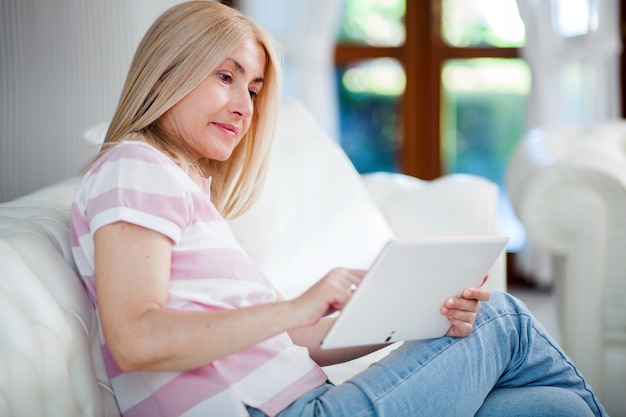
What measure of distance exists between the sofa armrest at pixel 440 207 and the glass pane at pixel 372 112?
1.84 metres

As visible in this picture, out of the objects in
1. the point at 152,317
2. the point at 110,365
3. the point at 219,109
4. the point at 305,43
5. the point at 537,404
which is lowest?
the point at 537,404

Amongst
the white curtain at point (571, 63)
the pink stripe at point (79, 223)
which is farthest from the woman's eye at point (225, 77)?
the white curtain at point (571, 63)

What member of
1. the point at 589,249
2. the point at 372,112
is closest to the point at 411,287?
the point at 589,249

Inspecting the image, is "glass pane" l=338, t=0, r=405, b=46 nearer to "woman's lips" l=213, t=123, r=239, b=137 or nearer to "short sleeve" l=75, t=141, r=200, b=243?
"woman's lips" l=213, t=123, r=239, b=137

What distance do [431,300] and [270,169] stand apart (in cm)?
82

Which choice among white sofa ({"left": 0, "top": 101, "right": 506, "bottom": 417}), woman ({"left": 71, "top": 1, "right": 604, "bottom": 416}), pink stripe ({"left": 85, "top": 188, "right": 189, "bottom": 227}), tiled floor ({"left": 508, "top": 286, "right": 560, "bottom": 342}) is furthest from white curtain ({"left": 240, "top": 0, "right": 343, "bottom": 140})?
pink stripe ({"left": 85, "top": 188, "right": 189, "bottom": 227})

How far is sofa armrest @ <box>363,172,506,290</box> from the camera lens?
6.63 ft

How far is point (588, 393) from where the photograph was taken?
1278mm

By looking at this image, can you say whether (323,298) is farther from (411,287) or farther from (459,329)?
(459,329)

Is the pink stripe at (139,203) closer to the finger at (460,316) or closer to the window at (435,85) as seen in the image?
the finger at (460,316)

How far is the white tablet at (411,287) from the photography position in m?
1.00

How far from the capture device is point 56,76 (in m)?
1.81

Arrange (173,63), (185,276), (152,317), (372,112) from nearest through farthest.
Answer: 1. (152,317)
2. (185,276)
3. (173,63)
4. (372,112)

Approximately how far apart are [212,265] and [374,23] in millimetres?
3048
